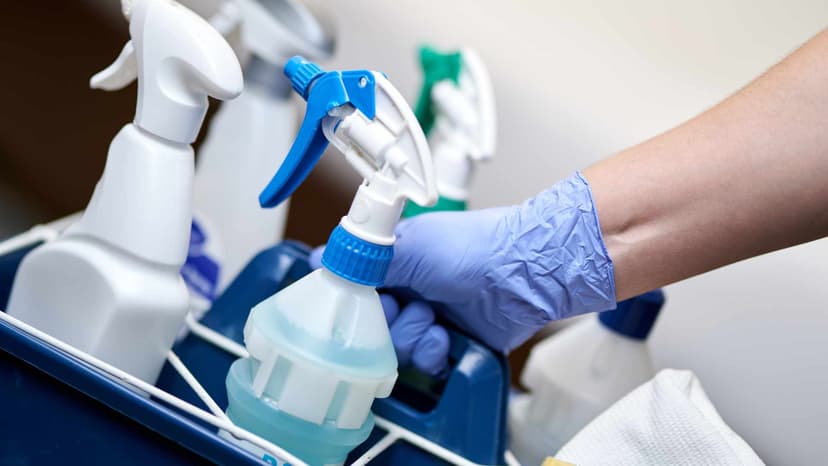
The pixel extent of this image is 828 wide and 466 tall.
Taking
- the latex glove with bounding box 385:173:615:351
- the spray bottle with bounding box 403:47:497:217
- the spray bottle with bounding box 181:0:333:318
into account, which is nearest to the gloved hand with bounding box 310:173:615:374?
the latex glove with bounding box 385:173:615:351

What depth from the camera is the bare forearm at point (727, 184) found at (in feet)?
1.84

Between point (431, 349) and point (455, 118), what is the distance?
1.18 ft

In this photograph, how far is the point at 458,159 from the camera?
87 cm

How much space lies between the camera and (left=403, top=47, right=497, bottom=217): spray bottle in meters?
0.88

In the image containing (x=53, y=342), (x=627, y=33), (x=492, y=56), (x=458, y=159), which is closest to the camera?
(x=53, y=342)

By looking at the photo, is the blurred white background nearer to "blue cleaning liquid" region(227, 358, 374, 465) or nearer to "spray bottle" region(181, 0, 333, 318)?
"spray bottle" region(181, 0, 333, 318)

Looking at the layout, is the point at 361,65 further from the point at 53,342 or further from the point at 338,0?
the point at 53,342

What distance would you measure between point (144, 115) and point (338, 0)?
891 millimetres

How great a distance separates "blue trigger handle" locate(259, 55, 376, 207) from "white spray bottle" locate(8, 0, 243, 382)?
0.04 metres

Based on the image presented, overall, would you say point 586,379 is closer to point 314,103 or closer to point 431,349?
point 431,349

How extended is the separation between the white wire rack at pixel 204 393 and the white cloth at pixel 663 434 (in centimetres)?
9

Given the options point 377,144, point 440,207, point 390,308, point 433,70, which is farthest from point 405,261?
point 433,70

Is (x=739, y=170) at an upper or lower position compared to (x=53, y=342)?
upper

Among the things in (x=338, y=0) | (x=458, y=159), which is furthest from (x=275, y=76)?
(x=338, y=0)
